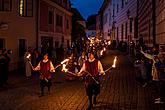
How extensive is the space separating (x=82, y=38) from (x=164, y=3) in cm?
4492

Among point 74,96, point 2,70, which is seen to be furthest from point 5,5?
point 74,96

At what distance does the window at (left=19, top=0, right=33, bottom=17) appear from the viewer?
95.5ft

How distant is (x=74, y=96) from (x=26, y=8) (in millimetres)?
15414

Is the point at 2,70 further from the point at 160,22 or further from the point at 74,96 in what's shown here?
the point at 160,22

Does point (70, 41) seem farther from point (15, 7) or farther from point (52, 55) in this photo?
point (15, 7)

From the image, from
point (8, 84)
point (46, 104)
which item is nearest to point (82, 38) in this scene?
point (8, 84)

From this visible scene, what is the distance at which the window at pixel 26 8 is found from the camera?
2912 cm

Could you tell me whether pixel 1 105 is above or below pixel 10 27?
below

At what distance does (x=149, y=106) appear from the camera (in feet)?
43.9

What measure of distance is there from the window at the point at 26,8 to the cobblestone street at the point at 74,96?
9.04 metres

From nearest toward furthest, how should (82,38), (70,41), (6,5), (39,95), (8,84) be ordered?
(39,95) < (8,84) < (6,5) < (70,41) < (82,38)

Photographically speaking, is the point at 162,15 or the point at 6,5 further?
the point at 6,5

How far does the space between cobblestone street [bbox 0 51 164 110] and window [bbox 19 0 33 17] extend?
9.04 m

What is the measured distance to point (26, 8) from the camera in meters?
29.8
